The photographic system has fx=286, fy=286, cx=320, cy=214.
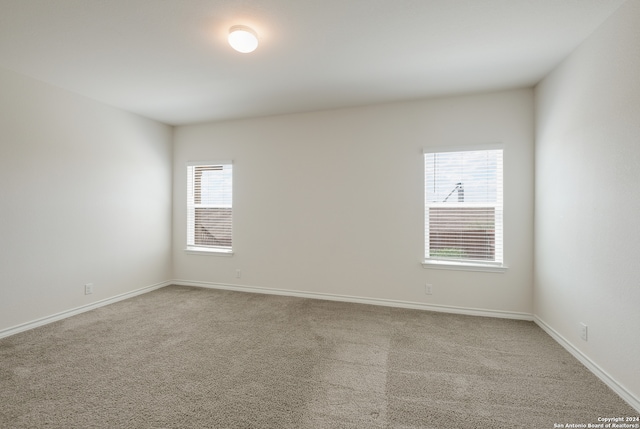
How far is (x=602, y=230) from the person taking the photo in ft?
7.27

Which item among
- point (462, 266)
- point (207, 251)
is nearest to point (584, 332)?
point (462, 266)

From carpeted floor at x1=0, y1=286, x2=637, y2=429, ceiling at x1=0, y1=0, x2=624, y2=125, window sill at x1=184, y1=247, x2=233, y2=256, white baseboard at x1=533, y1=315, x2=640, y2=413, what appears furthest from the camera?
window sill at x1=184, y1=247, x2=233, y2=256

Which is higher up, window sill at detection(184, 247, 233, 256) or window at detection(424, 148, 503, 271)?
window at detection(424, 148, 503, 271)

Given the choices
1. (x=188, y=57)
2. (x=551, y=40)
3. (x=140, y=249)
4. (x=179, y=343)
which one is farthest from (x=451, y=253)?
(x=140, y=249)

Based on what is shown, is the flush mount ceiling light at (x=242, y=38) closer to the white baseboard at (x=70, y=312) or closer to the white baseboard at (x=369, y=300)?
the white baseboard at (x=369, y=300)

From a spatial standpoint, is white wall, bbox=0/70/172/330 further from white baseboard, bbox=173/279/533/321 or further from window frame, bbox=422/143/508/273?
window frame, bbox=422/143/508/273

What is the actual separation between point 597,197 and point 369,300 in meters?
2.60

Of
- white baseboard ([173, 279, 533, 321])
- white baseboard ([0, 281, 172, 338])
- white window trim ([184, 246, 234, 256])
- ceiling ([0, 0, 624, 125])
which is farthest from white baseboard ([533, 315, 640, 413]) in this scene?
white baseboard ([0, 281, 172, 338])

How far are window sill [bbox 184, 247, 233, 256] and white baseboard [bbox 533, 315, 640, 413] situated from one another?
165 inches

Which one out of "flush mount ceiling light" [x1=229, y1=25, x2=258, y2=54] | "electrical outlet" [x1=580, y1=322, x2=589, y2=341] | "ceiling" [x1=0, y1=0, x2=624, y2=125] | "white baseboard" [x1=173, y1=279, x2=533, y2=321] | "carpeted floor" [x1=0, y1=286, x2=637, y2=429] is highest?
"ceiling" [x1=0, y1=0, x2=624, y2=125]

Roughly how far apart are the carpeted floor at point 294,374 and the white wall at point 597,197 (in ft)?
1.20

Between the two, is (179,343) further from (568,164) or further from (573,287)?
(568,164)

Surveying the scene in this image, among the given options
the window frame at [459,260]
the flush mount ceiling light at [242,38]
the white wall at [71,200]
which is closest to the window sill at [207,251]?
the white wall at [71,200]

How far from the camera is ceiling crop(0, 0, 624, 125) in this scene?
2.03 m
